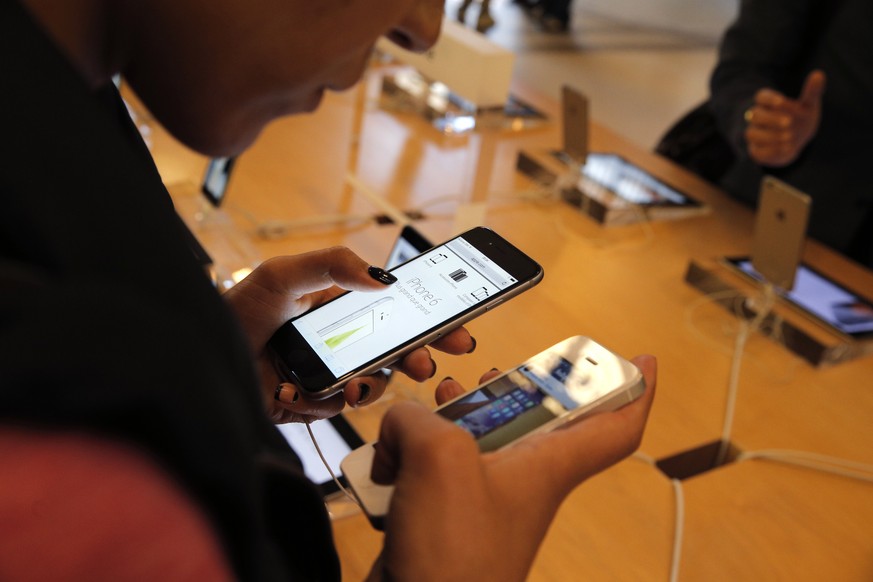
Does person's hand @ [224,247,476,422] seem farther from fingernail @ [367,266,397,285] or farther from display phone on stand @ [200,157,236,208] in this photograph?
display phone on stand @ [200,157,236,208]

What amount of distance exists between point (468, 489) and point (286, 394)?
250 millimetres

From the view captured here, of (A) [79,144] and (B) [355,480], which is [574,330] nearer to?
(B) [355,480]

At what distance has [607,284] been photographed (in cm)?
125

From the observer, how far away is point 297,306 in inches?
27.0

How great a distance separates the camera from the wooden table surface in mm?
788

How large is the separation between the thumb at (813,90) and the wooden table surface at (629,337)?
0.85ft

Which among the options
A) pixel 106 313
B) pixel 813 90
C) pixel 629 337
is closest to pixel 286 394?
pixel 106 313

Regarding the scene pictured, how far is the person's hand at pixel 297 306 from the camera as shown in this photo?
0.64 metres

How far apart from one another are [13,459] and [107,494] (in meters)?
0.03

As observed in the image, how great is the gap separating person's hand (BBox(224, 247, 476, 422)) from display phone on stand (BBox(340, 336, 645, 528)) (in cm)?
9

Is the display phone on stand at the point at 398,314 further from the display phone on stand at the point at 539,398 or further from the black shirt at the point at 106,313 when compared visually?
the black shirt at the point at 106,313

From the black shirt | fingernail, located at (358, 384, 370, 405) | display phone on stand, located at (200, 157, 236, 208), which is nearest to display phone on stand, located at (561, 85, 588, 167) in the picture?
display phone on stand, located at (200, 157, 236, 208)

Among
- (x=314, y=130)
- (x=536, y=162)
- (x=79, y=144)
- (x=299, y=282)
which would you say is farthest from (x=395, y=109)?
(x=79, y=144)

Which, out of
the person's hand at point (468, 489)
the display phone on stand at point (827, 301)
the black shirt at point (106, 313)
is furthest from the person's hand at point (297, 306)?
the display phone on stand at point (827, 301)
